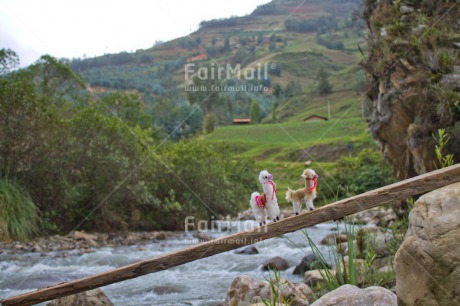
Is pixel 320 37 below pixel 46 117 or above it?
above

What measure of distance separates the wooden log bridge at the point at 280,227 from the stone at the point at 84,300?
2289 millimetres

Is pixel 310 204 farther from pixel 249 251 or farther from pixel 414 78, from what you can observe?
pixel 249 251

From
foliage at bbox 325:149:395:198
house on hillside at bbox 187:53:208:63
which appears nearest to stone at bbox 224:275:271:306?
foliage at bbox 325:149:395:198

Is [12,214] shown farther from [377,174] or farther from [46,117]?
[377,174]

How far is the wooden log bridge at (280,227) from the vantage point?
4.65 meters

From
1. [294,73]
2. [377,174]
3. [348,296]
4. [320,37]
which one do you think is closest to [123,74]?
[294,73]

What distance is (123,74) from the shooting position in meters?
176

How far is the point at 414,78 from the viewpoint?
1170 centimetres

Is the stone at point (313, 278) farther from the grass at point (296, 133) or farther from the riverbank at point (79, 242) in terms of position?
the grass at point (296, 133)

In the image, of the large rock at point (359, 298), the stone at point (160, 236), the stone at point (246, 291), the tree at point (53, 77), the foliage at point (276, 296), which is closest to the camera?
the large rock at point (359, 298)

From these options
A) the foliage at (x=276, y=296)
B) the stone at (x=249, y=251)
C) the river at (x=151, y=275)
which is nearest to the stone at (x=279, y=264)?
the river at (x=151, y=275)

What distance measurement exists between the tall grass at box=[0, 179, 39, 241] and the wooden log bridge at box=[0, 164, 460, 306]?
12351 millimetres

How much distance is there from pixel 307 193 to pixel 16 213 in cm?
1477

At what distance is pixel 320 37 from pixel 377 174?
16993 cm
